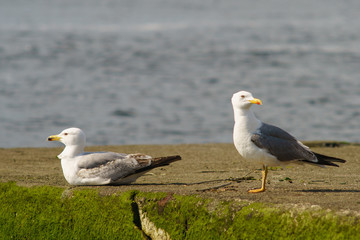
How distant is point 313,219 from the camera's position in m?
4.66

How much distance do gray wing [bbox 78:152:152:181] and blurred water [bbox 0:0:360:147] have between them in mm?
7554

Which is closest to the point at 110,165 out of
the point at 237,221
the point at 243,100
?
the point at 243,100

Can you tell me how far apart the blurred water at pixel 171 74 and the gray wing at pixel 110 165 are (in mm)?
7554

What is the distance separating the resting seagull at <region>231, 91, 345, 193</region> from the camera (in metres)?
5.73

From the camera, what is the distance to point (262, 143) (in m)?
5.73

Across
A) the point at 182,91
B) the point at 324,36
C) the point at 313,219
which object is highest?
the point at 324,36

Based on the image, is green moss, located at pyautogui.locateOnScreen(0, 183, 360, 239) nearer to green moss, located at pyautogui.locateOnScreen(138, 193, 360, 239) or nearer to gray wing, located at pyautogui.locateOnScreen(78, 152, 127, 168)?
green moss, located at pyautogui.locateOnScreen(138, 193, 360, 239)

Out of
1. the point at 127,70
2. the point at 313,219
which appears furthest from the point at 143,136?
the point at 313,219

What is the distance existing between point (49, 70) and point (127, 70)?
2.98 m

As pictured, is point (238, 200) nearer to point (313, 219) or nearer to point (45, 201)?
point (313, 219)

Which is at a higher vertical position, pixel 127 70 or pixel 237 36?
pixel 237 36

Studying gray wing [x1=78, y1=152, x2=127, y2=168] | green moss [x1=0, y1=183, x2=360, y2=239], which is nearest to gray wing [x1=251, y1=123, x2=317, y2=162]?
green moss [x1=0, y1=183, x2=360, y2=239]

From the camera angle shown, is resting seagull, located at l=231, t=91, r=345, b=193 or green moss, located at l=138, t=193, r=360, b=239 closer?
green moss, located at l=138, t=193, r=360, b=239

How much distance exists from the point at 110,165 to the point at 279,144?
1721 millimetres
